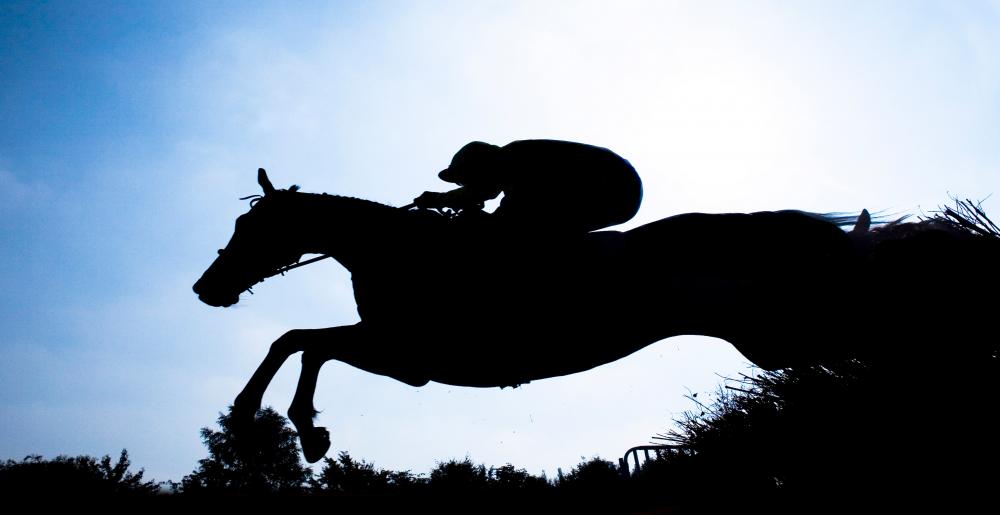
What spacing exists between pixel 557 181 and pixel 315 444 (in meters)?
2.22

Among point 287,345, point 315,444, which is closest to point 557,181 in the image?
point 287,345

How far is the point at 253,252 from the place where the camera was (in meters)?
3.95

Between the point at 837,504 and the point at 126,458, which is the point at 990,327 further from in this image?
the point at 126,458

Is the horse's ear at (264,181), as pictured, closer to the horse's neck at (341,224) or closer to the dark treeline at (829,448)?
the horse's neck at (341,224)

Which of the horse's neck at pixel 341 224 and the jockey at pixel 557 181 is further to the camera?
the horse's neck at pixel 341 224

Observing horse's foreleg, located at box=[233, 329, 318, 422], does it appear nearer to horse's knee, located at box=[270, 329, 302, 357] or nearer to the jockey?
horse's knee, located at box=[270, 329, 302, 357]

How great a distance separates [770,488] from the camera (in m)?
3.72

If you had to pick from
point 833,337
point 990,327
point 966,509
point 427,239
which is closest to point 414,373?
point 427,239

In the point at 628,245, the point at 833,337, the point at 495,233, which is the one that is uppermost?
the point at 495,233

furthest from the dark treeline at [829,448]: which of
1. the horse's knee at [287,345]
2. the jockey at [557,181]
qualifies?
the jockey at [557,181]

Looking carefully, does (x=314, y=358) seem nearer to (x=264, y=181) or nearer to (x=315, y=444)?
(x=315, y=444)

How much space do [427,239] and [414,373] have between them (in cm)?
88

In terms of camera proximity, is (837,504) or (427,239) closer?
(837,504)

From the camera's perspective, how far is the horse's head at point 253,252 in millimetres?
3902
